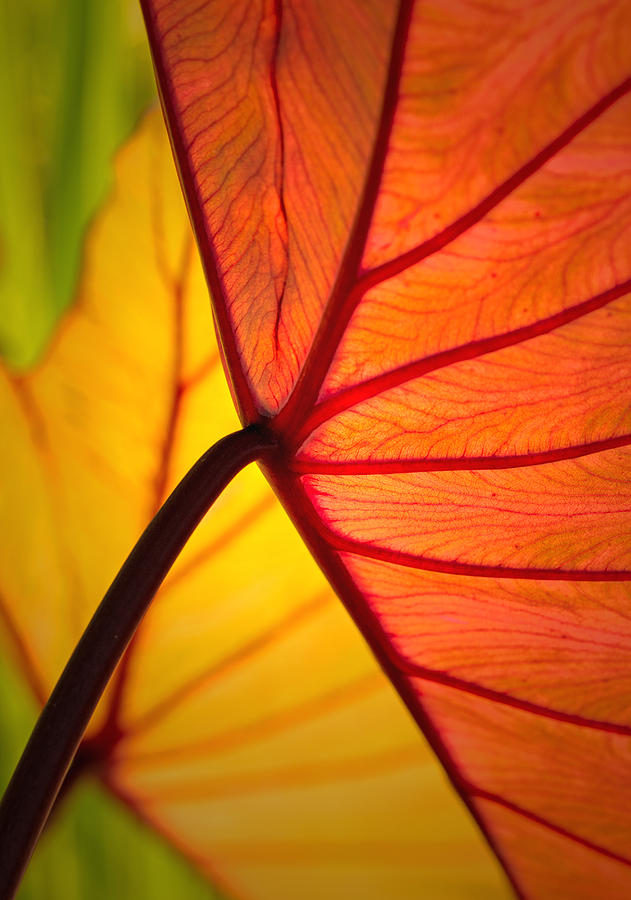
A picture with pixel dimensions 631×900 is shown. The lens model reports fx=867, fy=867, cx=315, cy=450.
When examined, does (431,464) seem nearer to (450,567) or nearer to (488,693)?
(450,567)

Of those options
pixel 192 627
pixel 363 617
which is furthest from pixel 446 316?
pixel 192 627

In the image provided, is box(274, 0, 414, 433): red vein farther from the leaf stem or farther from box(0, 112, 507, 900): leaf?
box(0, 112, 507, 900): leaf

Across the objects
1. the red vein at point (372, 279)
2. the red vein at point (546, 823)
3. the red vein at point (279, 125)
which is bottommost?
the red vein at point (546, 823)

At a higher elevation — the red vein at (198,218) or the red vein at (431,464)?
the red vein at (198,218)

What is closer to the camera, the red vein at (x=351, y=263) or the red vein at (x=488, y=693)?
the red vein at (x=351, y=263)

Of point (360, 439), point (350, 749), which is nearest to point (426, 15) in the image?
point (360, 439)

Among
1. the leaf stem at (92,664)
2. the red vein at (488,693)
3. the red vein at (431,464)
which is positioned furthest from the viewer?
the red vein at (488,693)

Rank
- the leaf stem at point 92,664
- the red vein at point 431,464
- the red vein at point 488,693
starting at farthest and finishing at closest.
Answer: the red vein at point 488,693, the red vein at point 431,464, the leaf stem at point 92,664

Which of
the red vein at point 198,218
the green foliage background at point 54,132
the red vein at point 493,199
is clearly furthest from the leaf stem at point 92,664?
the green foliage background at point 54,132

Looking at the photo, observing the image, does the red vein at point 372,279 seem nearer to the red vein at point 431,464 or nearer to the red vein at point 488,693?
the red vein at point 431,464
